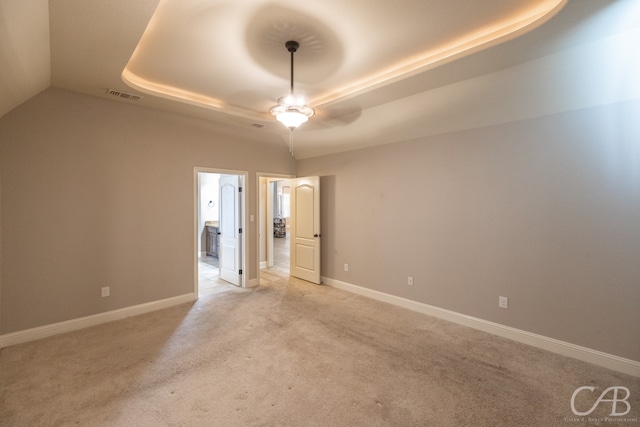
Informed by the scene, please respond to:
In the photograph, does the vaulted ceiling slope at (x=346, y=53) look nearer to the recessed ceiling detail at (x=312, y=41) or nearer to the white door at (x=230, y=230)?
the recessed ceiling detail at (x=312, y=41)

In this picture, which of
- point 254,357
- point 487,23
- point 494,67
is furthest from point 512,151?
point 254,357

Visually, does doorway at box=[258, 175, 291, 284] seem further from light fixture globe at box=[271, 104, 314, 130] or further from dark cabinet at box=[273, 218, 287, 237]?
dark cabinet at box=[273, 218, 287, 237]

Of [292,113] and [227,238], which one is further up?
[292,113]

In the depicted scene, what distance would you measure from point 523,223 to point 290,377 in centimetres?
296

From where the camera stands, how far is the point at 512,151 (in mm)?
3189

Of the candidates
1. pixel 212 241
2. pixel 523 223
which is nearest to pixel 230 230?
pixel 212 241

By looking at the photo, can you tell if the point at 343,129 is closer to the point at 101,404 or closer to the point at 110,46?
the point at 110,46

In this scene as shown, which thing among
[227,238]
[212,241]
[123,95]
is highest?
[123,95]

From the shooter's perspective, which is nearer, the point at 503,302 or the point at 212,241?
the point at 503,302

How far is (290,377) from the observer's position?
248 centimetres

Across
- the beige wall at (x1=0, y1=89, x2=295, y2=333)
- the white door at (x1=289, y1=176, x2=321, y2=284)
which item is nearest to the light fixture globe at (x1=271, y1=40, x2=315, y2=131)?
the beige wall at (x1=0, y1=89, x2=295, y2=333)

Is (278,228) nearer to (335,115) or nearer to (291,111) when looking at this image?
(335,115)

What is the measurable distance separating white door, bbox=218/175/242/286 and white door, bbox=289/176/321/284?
1147 millimetres

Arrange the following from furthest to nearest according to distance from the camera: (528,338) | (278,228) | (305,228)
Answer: (278,228) → (305,228) → (528,338)
